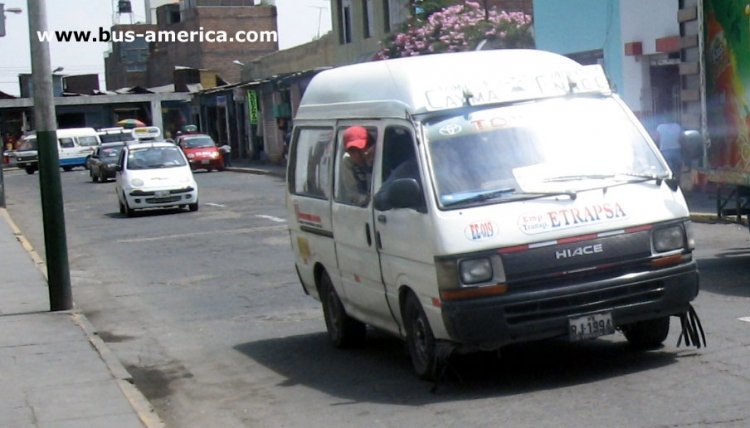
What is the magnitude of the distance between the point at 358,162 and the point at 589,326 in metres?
2.28

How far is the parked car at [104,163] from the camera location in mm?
48781

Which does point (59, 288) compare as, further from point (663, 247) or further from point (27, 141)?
point (27, 141)

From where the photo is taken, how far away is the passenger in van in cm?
929

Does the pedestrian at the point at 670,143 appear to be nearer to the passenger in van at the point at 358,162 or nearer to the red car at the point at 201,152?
the passenger in van at the point at 358,162

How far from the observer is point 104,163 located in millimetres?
48875

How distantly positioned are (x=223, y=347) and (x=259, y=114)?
51338 millimetres

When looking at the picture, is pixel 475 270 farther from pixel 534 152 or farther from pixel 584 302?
pixel 534 152

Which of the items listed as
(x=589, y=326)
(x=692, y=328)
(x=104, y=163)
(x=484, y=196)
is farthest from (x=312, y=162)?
(x=104, y=163)

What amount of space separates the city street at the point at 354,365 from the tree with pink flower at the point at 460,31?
16.2 metres

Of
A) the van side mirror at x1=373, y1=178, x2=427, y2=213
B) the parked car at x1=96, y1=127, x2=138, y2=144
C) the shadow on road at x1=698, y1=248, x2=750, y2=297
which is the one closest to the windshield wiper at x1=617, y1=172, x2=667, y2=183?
the van side mirror at x1=373, y1=178, x2=427, y2=213

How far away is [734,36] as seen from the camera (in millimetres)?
12367

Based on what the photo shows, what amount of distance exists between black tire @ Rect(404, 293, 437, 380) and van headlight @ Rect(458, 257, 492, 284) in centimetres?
56

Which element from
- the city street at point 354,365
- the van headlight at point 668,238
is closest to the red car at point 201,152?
the city street at point 354,365

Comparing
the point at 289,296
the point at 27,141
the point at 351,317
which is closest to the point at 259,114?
the point at 27,141
